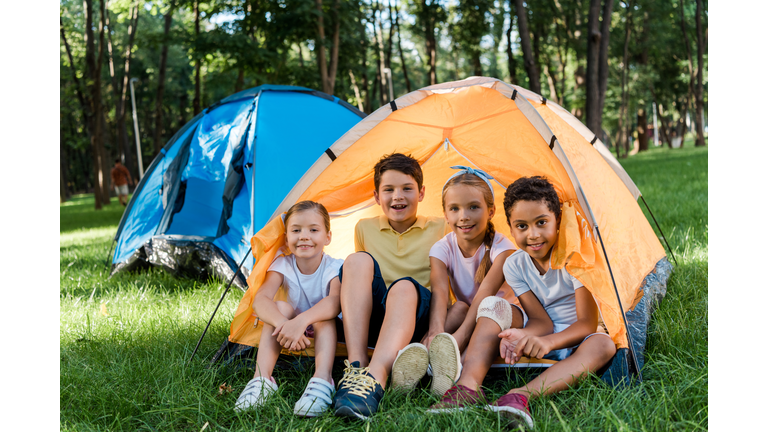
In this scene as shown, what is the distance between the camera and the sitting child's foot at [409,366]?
2.08 metres

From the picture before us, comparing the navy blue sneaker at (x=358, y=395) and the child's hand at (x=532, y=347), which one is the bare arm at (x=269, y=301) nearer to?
the navy blue sneaker at (x=358, y=395)

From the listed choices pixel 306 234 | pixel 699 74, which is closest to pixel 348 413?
pixel 306 234

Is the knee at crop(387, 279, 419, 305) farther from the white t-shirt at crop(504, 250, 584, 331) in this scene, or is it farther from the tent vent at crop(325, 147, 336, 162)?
the tent vent at crop(325, 147, 336, 162)

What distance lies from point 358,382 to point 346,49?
9.13m

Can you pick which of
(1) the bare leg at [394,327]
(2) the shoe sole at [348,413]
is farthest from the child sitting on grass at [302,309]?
(1) the bare leg at [394,327]

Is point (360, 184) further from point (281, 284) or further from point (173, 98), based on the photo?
point (173, 98)

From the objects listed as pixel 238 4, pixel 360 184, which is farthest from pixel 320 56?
pixel 360 184

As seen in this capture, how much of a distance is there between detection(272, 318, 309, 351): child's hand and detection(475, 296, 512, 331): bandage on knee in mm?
749

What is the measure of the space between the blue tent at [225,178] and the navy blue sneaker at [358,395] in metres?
2.15

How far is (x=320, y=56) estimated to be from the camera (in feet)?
28.1

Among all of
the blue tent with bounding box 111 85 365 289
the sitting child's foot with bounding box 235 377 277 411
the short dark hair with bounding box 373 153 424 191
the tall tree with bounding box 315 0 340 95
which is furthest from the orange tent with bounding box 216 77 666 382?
the tall tree with bounding box 315 0 340 95

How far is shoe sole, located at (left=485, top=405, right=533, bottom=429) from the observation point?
1.76 m

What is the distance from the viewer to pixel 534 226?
2.23 meters

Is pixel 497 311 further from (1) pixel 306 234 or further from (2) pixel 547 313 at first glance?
(1) pixel 306 234
